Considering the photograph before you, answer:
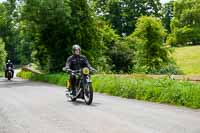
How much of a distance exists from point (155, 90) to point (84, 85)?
2378mm

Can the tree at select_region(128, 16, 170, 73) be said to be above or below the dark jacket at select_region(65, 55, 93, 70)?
above

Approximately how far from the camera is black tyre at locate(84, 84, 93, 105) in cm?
1513

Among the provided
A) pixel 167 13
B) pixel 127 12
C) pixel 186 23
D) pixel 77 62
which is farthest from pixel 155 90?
pixel 167 13

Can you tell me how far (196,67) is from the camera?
55344 millimetres

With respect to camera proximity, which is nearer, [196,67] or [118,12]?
[196,67]

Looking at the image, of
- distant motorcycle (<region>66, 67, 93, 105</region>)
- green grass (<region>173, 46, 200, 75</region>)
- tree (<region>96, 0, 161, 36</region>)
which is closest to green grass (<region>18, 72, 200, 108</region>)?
distant motorcycle (<region>66, 67, 93, 105</region>)

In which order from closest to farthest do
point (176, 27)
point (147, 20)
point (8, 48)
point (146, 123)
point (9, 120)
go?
point (146, 123), point (9, 120), point (147, 20), point (176, 27), point (8, 48)

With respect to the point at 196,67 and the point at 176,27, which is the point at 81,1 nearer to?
the point at 196,67

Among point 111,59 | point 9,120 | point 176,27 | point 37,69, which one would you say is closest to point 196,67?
point 111,59

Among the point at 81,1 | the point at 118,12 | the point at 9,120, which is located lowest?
the point at 9,120

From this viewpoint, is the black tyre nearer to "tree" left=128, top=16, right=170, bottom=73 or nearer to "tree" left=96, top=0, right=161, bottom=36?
"tree" left=128, top=16, right=170, bottom=73

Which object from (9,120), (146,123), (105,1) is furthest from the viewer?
(105,1)

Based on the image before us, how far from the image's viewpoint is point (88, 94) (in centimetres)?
1536

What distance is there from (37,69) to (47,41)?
6718 mm
